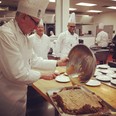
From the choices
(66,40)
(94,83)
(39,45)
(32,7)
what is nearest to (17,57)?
(32,7)

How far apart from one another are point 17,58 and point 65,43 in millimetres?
2824

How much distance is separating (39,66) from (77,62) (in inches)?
19.9

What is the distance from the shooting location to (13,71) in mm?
1443

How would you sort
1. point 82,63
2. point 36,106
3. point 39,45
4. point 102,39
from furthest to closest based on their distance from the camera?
point 102,39
point 39,45
point 36,106
point 82,63

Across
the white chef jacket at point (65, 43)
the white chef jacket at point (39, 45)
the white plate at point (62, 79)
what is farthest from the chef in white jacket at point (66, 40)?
the white plate at point (62, 79)

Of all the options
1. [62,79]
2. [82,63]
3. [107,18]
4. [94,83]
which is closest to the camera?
[82,63]

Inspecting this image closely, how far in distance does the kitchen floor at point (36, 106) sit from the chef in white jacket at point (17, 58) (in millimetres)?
1385

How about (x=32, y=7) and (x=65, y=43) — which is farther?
(x=65, y=43)

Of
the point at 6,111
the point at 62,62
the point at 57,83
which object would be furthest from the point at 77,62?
the point at 6,111

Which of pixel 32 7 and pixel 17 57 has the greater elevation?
pixel 32 7

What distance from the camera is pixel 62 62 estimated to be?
6.33 feet

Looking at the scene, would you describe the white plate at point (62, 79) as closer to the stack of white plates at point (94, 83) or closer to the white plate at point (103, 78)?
the stack of white plates at point (94, 83)

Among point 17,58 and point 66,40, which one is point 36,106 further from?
point 17,58

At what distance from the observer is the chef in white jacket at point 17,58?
4.72 feet
